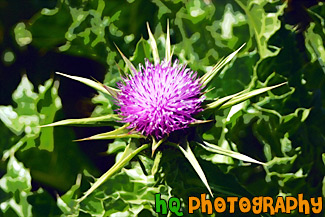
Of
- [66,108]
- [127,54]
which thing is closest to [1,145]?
[66,108]

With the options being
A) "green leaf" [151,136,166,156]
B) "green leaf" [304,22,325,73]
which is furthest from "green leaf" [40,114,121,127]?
"green leaf" [304,22,325,73]

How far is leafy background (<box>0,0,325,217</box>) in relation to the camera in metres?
1.48

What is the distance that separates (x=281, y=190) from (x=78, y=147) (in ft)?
1.96

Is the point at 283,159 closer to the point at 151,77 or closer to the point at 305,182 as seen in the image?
the point at 305,182

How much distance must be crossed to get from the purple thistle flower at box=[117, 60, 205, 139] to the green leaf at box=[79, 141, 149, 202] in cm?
4

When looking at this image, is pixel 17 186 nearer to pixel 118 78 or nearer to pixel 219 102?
pixel 118 78

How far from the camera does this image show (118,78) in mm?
1588

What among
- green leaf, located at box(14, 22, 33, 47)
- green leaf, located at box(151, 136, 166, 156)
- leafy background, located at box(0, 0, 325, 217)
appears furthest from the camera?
green leaf, located at box(14, 22, 33, 47)

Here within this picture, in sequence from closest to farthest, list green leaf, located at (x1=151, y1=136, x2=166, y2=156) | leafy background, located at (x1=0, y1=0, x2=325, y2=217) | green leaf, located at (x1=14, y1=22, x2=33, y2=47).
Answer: green leaf, located at (x1=151, y1=136, x2=166, y2=156) < leafy background, located at (x1=0, y1=0, x2=325, y2=217) < green leaf, located at (x1=14, y1=22, x2=33, y2=47)

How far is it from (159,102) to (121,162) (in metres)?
0.15

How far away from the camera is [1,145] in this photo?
1.59 metres

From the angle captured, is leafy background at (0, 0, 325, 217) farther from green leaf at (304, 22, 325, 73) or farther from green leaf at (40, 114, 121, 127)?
green leaf at (40, 114, 121, 127)

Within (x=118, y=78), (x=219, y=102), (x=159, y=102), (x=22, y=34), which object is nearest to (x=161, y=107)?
(x=159, y=102)

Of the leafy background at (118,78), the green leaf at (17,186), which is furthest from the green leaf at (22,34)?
the green leaf at (17,186)
